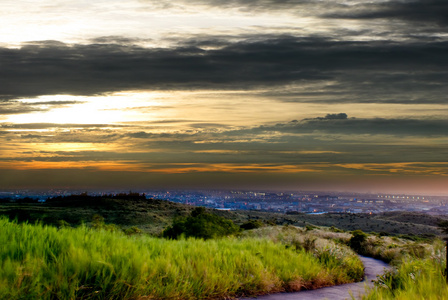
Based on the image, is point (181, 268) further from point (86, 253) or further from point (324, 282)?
point (324, 282)

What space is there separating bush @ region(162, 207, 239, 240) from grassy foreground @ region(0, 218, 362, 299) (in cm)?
616

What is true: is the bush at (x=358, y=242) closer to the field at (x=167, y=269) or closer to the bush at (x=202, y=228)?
the bush at (x=202, y=228)

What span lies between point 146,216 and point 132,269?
3732 centimetres

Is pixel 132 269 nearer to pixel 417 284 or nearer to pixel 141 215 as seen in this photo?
pixel 417 284

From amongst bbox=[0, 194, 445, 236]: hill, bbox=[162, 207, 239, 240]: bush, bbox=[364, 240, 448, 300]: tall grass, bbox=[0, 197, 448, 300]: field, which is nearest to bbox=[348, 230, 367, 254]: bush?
bbox=[162, 207, 239, 240]: bush

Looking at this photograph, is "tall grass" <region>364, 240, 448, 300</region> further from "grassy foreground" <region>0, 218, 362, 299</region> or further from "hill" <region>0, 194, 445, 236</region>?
"hill" <region>0, 194, 445, 236</region>

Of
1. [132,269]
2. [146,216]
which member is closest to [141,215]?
[146,216]

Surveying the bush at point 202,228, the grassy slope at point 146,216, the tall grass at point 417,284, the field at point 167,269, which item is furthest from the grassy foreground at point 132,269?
the grassy slope at point 146,216

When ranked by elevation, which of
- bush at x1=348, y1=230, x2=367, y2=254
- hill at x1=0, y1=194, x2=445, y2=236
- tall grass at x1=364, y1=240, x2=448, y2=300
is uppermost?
tall grass at x1=364, y1=240, x2=448, y2=300

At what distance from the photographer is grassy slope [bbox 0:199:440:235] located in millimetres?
40844

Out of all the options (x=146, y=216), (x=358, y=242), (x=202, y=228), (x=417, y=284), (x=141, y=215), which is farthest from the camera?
(x=141, y=215)

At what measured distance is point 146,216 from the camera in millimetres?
44875

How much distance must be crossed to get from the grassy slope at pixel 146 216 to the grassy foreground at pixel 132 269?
2446 centimetres

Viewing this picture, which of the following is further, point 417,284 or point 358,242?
point 358,242
